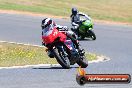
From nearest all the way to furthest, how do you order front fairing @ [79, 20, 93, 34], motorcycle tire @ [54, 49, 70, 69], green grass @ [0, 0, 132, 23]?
motorcycle tire @ [54, 49, 70, 69] → front fairing @ [79, 20, 93, 34] → green grass @ [0, 0, 132, 23]

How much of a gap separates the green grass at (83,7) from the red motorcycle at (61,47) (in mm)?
25444

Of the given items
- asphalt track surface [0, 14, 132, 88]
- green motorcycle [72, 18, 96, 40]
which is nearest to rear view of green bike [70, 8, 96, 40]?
green motorcycle [72, 18, 96, 40]

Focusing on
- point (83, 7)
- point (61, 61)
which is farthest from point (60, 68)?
point (83, 7)

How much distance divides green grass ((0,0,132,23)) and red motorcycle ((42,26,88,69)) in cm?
2544

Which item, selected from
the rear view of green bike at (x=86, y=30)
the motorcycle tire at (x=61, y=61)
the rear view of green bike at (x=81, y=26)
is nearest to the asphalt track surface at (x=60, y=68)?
the motorcycle tire at (x=61, y=61)

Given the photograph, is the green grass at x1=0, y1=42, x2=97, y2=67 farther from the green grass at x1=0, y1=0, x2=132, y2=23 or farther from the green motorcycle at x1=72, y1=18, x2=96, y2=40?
the green grass at x1=0, y1=0, x2=132, y2=23

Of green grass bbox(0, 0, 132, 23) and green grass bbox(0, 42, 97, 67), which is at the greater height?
green grass bbox(0, 42, 97, 67)

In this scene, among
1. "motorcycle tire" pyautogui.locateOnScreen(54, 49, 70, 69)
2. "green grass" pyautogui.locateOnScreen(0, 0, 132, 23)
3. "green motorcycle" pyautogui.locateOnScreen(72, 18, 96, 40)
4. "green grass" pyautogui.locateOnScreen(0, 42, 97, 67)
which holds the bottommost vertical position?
"green grass" pyautogui.locateOnScreen(0, 0, 132, 23)

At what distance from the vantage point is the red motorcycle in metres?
14.7

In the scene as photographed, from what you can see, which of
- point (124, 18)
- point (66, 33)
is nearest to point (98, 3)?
point (124, 18)

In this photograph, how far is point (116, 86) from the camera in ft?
35.2

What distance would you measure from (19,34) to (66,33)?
539 inches

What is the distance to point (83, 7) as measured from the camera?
155 feet

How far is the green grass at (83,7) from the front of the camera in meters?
41.7
